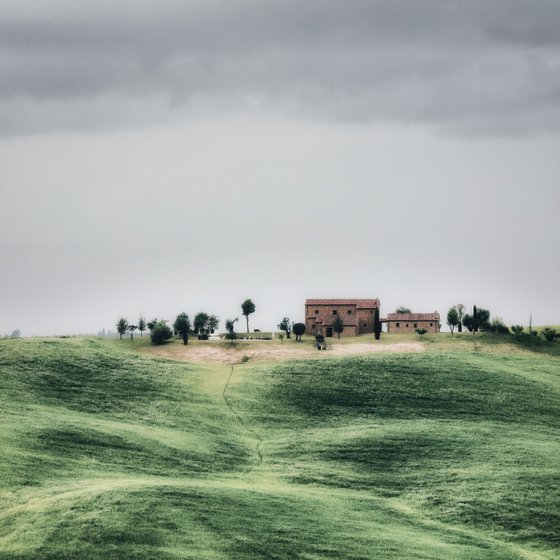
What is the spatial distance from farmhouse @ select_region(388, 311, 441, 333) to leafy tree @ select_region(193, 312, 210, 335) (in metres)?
28.2

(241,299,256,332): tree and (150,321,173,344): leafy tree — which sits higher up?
(241,299,256,332): tree

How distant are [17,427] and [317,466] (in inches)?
955

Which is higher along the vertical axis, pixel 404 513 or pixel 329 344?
pixel 329 344

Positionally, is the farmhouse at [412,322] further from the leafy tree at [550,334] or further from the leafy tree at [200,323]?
the leafy tree at [200,323]

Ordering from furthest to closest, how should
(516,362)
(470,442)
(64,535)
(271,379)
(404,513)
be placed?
(516,362) < (271,379) < (470,442) < (404,513) < (64,535)

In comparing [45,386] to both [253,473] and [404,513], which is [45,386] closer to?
[253,473]

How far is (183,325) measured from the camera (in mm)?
124000

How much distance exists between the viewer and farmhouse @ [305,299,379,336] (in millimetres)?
131625

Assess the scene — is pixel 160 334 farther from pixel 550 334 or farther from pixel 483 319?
pixel 550 334

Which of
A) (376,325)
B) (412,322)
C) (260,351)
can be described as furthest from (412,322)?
(260,351)

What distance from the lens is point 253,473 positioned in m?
68.9

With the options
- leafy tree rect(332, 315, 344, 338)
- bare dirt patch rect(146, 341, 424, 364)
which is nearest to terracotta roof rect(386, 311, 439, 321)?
leafy tree rect(332, 315, 344, 338)

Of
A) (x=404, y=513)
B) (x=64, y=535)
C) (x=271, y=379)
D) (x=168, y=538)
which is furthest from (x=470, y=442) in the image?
(x=64, y=535)

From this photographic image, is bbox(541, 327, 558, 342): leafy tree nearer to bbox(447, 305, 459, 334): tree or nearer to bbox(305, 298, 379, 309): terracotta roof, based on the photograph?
bbox(447, 305, 459, 334): tree
